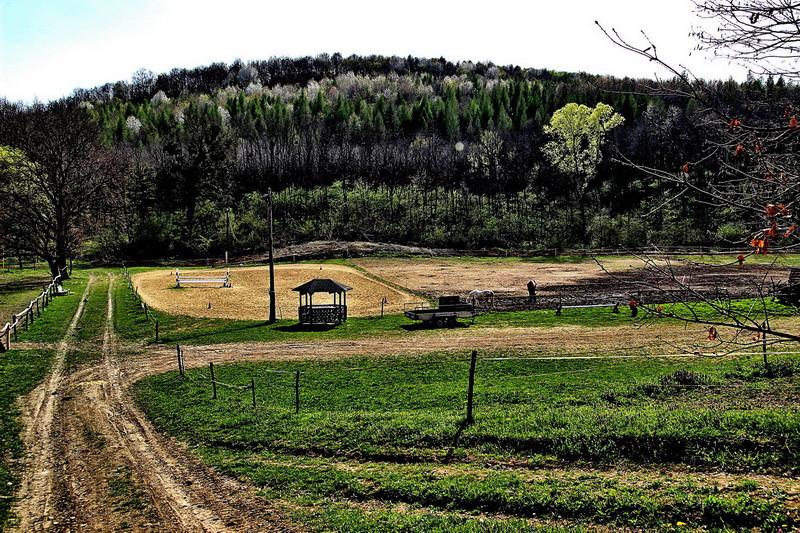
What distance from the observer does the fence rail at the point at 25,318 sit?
78.3ft

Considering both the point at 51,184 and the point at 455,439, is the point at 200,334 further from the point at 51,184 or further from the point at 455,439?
the point at 51,184

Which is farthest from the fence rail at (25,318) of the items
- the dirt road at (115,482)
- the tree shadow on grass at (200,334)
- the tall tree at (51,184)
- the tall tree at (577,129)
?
the tall tree at (577,129)

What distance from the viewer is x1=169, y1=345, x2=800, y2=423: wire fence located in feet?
48.3

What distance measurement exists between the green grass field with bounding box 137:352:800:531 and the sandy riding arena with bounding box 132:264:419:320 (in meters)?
19.0

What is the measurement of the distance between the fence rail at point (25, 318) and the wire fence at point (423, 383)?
351 inches

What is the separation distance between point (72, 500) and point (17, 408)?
7.69m

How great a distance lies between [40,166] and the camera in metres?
49.0

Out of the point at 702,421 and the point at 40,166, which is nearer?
the point at 702,421

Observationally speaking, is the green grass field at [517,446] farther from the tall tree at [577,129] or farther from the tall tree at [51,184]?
the tall tree at [577,129]

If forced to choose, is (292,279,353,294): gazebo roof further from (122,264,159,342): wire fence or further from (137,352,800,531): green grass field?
(137,352,800,531): green grass field

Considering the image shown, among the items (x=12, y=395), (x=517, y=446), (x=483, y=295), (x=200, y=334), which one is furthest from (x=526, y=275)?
(x=12, y=395)

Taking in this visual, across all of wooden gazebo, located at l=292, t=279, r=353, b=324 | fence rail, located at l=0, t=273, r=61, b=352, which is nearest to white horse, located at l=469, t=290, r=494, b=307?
wooden gazebo, located at l=292, t=279, r=353, b=324

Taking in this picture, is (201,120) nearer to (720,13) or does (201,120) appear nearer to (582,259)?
(582,259)

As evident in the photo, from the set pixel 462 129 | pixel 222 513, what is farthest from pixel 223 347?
pixel 462 129
